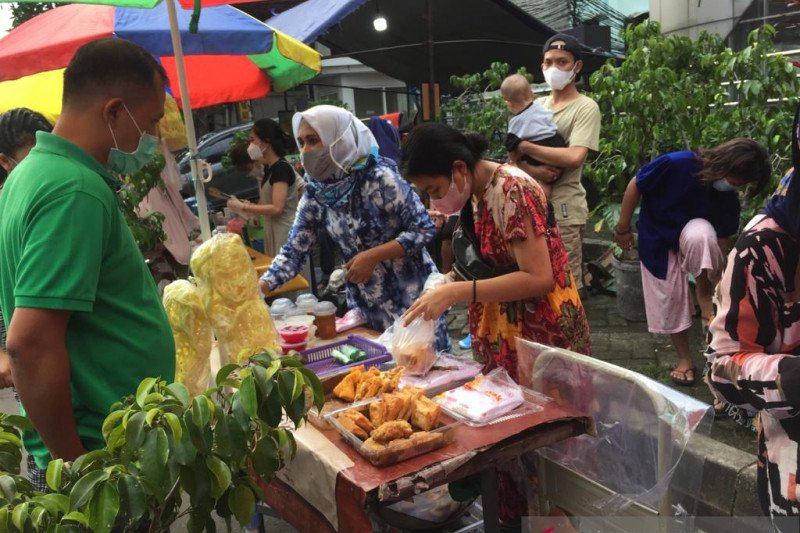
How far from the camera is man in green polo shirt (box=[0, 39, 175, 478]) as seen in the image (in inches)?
57.1

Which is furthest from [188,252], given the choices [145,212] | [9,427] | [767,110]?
[767,110]

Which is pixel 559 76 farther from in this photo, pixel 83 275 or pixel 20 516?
pixel 20 516

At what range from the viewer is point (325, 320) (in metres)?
2.81

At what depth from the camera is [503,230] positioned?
7.20 feet

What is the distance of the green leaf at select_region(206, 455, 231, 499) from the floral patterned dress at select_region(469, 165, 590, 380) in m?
1.34

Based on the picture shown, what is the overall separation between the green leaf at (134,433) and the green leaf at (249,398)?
0.58 feet

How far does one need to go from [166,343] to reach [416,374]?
0.89m

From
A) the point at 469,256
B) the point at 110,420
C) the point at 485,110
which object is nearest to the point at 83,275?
the point at 110,420

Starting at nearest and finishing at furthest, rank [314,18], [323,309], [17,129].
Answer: [323,309]
[17,129]
[314,18]

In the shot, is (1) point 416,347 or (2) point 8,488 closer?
(2) point 8,488

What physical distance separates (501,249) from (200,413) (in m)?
1.44

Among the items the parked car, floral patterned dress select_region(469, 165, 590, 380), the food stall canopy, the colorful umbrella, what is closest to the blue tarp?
the food stall canopy

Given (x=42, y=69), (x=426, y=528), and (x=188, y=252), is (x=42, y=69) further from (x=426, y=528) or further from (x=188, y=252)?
(x=426, y=528)

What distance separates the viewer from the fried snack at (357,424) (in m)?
1.83
